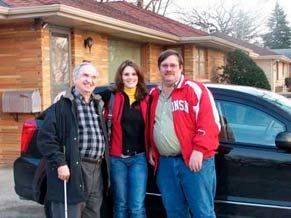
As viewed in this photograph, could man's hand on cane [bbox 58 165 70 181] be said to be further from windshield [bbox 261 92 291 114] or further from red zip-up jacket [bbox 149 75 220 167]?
windshield [bbox 261 92 291 114]

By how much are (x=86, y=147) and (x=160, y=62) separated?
924mm

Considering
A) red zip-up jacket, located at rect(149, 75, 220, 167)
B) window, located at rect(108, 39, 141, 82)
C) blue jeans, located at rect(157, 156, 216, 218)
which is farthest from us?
window, located at rect(108, 39, 141, 82)

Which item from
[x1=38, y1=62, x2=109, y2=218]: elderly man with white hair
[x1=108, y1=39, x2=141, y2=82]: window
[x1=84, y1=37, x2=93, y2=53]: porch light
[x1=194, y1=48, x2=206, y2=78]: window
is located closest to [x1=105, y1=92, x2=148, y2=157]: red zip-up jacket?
[x1=38, y1=62, x2=109, y2=218]: elderly man with white hair

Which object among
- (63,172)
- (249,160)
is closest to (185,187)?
A: (249,160)

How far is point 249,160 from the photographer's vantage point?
14.0 feet

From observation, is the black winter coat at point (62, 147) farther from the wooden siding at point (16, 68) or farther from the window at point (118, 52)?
the window at point (118, 52)

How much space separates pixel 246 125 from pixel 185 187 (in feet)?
2.86

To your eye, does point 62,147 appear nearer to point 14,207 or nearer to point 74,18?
point 14,207

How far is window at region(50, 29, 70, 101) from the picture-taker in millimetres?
9555

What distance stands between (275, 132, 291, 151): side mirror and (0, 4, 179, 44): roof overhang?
5.23m

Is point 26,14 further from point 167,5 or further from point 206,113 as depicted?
point 167,5

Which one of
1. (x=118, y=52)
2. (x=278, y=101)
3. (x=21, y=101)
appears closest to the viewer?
(x=278, y=101)

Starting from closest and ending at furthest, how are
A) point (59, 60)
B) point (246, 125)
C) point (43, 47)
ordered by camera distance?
point (246, 125) → point (43, 47) → point (59, 60)

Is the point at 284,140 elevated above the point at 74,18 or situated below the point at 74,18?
below
